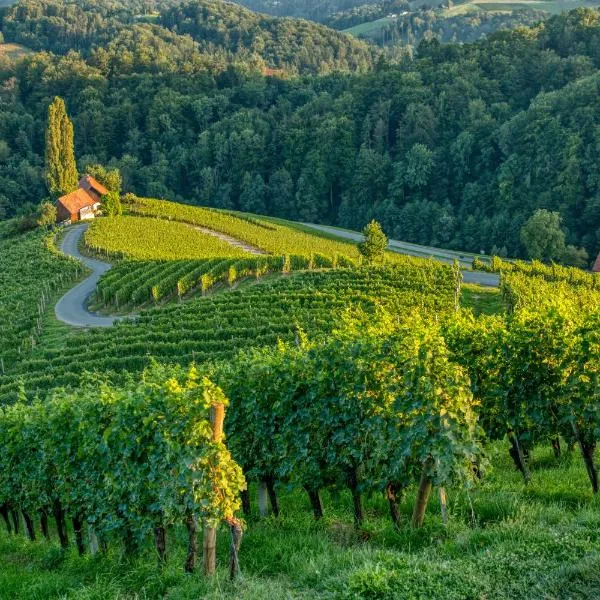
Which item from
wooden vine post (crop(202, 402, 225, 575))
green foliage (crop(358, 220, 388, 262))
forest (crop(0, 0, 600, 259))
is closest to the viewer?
wooden vine post (crop(202, 402, 225, 575))

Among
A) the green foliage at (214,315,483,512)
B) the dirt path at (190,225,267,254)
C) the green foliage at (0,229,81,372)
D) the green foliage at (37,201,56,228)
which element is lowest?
the green foliage at (0,229,81,372)

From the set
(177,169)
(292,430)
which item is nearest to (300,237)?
(177,169)

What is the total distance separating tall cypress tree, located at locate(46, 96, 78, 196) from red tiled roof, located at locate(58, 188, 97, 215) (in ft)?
17.4

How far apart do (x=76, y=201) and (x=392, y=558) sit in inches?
3127

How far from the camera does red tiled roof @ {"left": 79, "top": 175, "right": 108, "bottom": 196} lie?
87.6m

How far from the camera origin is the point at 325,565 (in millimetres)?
9680

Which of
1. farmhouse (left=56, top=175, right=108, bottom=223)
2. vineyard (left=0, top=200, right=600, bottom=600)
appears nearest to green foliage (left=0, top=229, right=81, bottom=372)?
farmhouse (left=56, top=175, right=108, bottom=223)

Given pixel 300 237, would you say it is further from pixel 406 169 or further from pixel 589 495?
pixel 589 495

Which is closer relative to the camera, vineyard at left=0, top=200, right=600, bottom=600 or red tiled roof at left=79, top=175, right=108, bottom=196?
vineyard at left=0, top=200, right=600, bottom=600

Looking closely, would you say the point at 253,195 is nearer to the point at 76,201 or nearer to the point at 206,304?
the point at 76,201

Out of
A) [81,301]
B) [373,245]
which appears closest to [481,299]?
[373,245]

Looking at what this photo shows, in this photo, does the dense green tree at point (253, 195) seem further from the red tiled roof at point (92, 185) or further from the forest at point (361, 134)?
the red tiled roof at point (92, 185)

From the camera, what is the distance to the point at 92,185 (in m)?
88.1

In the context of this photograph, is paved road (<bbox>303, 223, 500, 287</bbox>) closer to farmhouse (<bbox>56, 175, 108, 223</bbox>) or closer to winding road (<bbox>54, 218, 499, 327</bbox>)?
winding road (<bbox>54, 218, 499, 327</bbox>)
